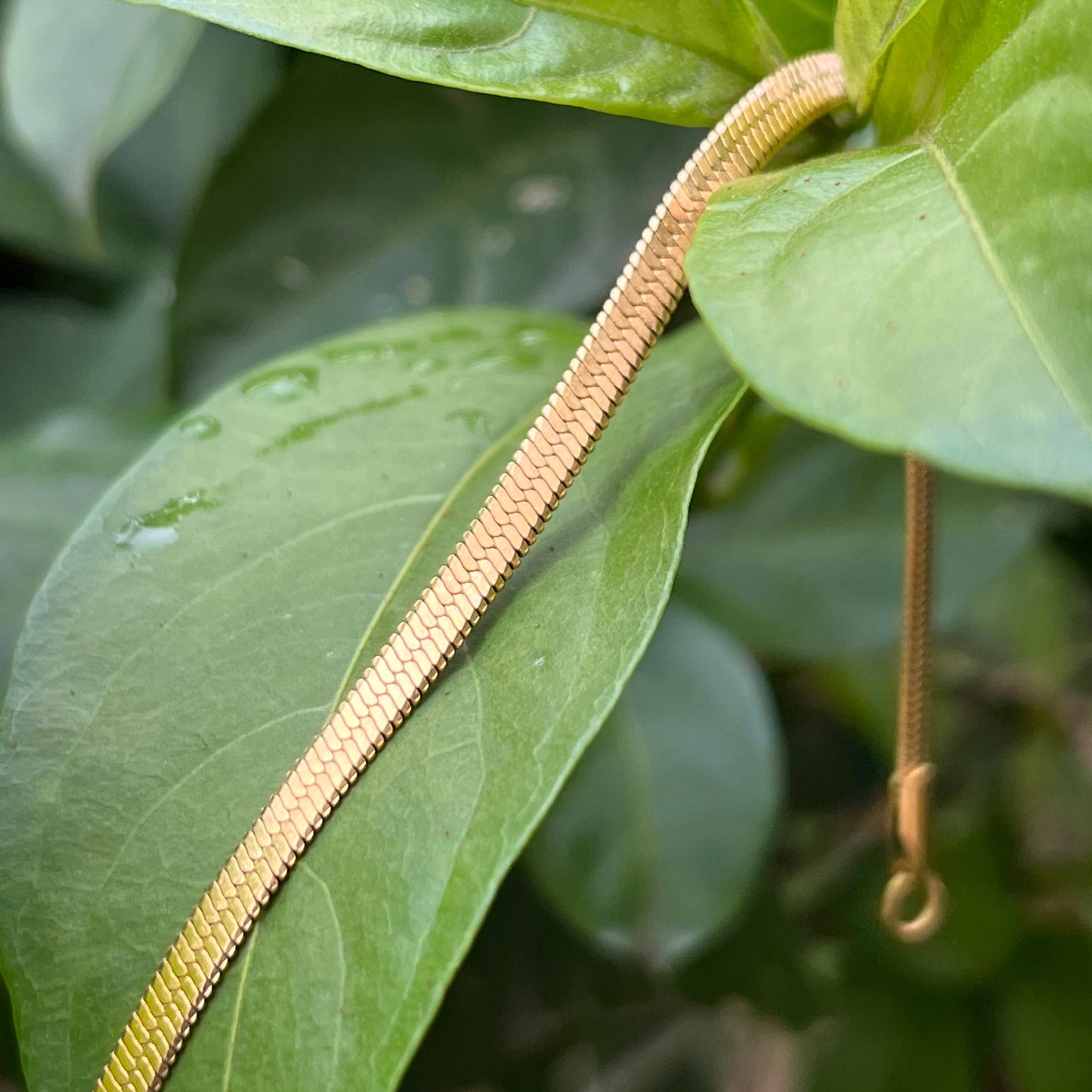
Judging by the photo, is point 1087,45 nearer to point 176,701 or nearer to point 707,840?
point 176,701

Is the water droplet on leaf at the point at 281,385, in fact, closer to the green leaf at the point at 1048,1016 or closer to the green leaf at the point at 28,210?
the green leaf at the point at 28,210

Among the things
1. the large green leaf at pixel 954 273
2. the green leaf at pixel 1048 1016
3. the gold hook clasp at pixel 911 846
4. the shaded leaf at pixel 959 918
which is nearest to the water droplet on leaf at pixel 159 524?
the large green leaf at pixel 954 273

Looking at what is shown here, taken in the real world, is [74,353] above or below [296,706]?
below

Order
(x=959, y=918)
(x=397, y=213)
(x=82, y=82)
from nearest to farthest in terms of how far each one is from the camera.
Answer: (x=82, y=82) < (x=397, y=213) < (x=959, y=918)

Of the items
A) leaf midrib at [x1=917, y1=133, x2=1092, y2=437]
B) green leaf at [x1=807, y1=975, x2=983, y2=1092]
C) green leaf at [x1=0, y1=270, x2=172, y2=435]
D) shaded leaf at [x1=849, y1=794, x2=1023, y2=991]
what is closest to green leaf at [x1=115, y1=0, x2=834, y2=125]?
leaf midrib at [x1=917, y1=133, x2=1092, y2=437]

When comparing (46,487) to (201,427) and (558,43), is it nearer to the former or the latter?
(201,427)

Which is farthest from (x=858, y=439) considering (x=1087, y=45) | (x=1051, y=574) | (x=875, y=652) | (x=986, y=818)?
(x=1051, y=574)

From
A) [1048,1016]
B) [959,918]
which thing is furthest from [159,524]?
[1048,1016]
